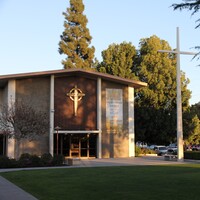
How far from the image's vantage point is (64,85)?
41.2 metres

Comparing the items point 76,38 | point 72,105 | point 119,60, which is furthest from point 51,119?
point 76,38

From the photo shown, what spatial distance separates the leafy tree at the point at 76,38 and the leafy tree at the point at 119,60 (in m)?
5.36

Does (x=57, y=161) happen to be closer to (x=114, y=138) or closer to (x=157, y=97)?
(x=114, y=138)

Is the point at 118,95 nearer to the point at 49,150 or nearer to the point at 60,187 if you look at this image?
the point at 49,150

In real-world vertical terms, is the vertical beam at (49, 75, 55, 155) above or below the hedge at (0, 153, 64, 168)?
above

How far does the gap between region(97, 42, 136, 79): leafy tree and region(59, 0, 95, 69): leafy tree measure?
536 centimetres

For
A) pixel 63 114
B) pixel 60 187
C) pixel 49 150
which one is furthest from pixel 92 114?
pixel 60 187

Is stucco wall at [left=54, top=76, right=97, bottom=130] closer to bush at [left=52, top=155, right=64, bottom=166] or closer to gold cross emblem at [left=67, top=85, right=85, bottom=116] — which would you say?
gold cross emblem at [left=67, top=85, right=85, bottom=116]

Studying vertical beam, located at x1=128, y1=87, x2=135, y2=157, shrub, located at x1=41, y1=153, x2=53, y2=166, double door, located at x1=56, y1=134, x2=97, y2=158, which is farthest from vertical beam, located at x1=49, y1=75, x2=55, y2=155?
shrub, located at x1=41, y1=153, x2=53, y2=166

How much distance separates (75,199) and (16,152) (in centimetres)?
2722

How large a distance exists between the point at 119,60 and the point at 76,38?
1210 cm

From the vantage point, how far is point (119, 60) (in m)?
58.7

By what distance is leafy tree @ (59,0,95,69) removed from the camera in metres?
66.1

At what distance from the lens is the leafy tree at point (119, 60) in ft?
189
